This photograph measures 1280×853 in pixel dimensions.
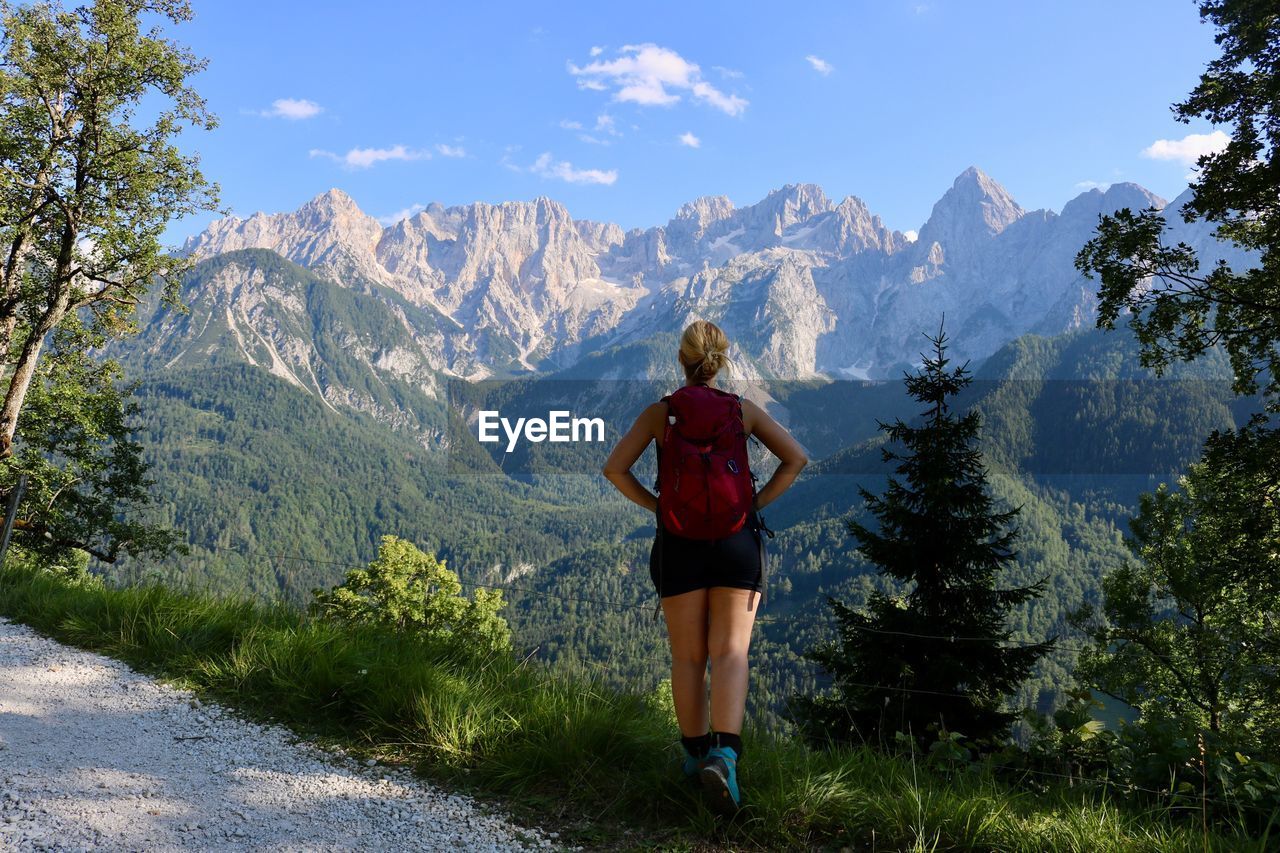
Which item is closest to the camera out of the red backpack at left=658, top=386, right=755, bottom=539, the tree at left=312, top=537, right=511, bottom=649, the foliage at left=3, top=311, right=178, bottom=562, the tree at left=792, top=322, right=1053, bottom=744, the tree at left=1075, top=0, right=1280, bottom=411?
the red backpack at left=658, top=386, right=755, bottom=539

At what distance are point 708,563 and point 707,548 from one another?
8 centimetres

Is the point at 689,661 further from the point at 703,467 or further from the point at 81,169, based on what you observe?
the point at 81,169

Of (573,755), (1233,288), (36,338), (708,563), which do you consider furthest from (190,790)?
(36,338)

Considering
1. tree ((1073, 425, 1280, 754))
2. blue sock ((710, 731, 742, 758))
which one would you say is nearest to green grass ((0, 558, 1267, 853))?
blue sock ((710, 731, 742, 758))

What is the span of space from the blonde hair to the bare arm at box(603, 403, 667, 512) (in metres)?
0.27

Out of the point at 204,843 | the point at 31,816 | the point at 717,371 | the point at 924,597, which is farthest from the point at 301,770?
the point at 924,597

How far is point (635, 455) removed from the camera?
3963mm

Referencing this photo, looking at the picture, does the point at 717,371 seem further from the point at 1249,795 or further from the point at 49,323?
the point at 49,323

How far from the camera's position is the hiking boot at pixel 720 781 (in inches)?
139

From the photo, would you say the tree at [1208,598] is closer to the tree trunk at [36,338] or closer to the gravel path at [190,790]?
the gravel path at [190,790]

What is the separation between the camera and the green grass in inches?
134

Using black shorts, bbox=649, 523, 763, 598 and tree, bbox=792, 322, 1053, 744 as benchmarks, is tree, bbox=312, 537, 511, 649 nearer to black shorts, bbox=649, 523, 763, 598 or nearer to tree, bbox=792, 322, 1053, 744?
tree, bbox=792, 322, 1053, 744

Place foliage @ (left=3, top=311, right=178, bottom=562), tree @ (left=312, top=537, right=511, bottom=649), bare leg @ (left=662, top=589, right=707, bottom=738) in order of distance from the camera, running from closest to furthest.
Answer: bare leg @ (left=662, top=589, right=707, bottom=738) < foliage @ (left=3, top=311, right=178, bottom=562) < tree @ (left=312, top=537, right=511, bottom=649)

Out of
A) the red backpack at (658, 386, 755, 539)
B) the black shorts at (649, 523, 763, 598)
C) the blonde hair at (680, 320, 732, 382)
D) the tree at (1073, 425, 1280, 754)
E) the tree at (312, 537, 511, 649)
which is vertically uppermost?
the blonde hair at (680, 320, 732, 382)
